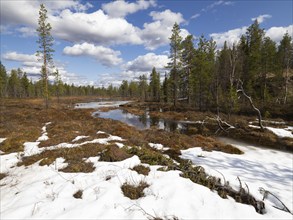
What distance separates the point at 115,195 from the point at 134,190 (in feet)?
1.89

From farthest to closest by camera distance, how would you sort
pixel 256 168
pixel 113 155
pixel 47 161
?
pixel 256 168 → pixel 113 155 → pixel 47 161

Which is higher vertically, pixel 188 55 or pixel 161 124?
pixel 188 55

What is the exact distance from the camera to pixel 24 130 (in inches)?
558

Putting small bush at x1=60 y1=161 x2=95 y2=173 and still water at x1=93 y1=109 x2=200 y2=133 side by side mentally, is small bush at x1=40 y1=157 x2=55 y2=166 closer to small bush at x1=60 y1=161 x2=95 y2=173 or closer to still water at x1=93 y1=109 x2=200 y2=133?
small bush at x1=60 y1=161 x2=95 y2=173

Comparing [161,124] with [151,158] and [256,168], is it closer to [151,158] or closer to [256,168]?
[256,168]

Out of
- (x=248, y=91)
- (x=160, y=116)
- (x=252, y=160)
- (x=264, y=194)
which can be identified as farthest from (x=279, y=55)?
(x=264, y=194)

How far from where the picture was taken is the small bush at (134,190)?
5.27 meters

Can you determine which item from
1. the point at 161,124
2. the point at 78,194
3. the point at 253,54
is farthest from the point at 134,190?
the point at 253,54

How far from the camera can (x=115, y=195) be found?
522cm

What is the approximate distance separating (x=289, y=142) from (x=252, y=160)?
6.73 meters

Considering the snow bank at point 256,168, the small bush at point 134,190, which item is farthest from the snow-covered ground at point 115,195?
the small bush at point 134,190

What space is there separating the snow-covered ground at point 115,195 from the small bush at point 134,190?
0.52 ft

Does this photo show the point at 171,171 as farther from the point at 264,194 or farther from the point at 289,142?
A: the point at 289,142

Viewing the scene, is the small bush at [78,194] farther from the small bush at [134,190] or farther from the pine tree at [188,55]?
the pine tree at [188,55]
